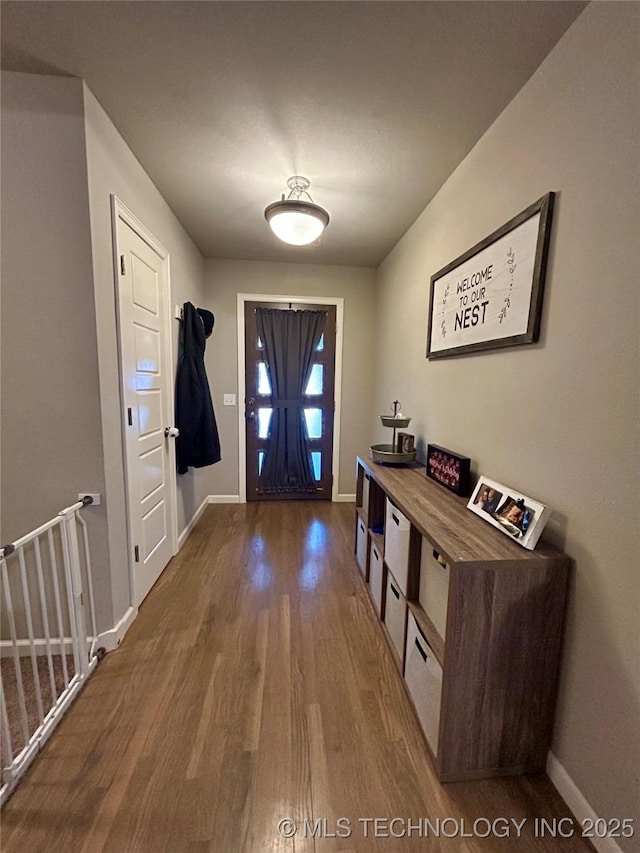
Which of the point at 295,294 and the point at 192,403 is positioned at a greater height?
the point at 295,294

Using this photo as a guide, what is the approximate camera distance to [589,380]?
1020mm

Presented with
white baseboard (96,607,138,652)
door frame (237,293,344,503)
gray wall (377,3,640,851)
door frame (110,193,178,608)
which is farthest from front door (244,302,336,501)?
gray wall (377,3,640,851)

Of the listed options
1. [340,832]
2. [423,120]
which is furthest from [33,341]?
[340,832]

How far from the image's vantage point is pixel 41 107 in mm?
1394

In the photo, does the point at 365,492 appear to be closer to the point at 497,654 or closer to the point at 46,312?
the point at 497,654

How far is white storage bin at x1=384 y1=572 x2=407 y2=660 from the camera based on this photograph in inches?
59.9

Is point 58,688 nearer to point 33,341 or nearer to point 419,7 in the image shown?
point 33,341

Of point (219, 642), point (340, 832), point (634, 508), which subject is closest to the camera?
point (634, 508)

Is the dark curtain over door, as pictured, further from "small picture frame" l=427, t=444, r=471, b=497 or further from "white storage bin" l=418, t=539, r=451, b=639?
"white storage bin" l=418, t=539, r=451, b=639

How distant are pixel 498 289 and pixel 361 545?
5.75 ft

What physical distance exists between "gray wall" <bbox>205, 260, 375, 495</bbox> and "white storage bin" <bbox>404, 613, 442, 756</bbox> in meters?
2.43

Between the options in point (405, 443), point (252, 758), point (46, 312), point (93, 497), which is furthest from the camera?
point (405, 443)

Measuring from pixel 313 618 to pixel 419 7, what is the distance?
8.48 ft

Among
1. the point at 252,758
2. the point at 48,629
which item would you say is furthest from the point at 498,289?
the point at 48,629
